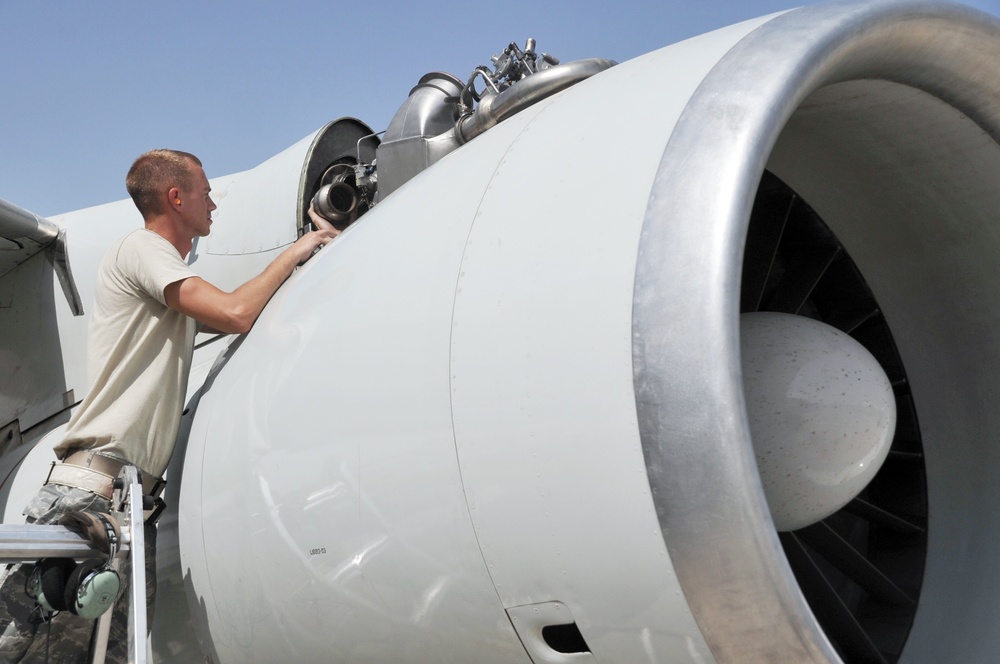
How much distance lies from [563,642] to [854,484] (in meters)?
0.65

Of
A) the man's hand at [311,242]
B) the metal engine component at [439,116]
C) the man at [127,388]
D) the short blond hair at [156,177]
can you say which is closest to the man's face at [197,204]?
the short blond hair at [156,177]

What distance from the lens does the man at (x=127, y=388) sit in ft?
7.00

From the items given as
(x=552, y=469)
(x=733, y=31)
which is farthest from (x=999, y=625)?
(x=733, y=31)

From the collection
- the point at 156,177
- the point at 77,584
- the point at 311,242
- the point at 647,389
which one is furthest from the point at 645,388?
the point at 156,177

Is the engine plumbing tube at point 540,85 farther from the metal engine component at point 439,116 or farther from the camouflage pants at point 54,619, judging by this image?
the camouflage pants at point 54,619

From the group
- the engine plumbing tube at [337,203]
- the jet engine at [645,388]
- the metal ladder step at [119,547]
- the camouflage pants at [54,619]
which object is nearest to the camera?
the jet engine at [645,388]

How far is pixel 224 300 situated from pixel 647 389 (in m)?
1.24

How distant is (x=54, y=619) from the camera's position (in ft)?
7.00

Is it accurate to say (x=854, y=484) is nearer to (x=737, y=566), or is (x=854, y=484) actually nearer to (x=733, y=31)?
(x=737, y=566)

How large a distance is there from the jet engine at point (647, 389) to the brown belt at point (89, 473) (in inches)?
6.4

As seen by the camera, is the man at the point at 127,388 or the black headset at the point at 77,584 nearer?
the black headset at the point at 77,584

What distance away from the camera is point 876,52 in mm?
1709

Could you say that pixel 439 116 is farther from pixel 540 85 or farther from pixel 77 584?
pixel 77 584

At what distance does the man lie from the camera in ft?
7.00
